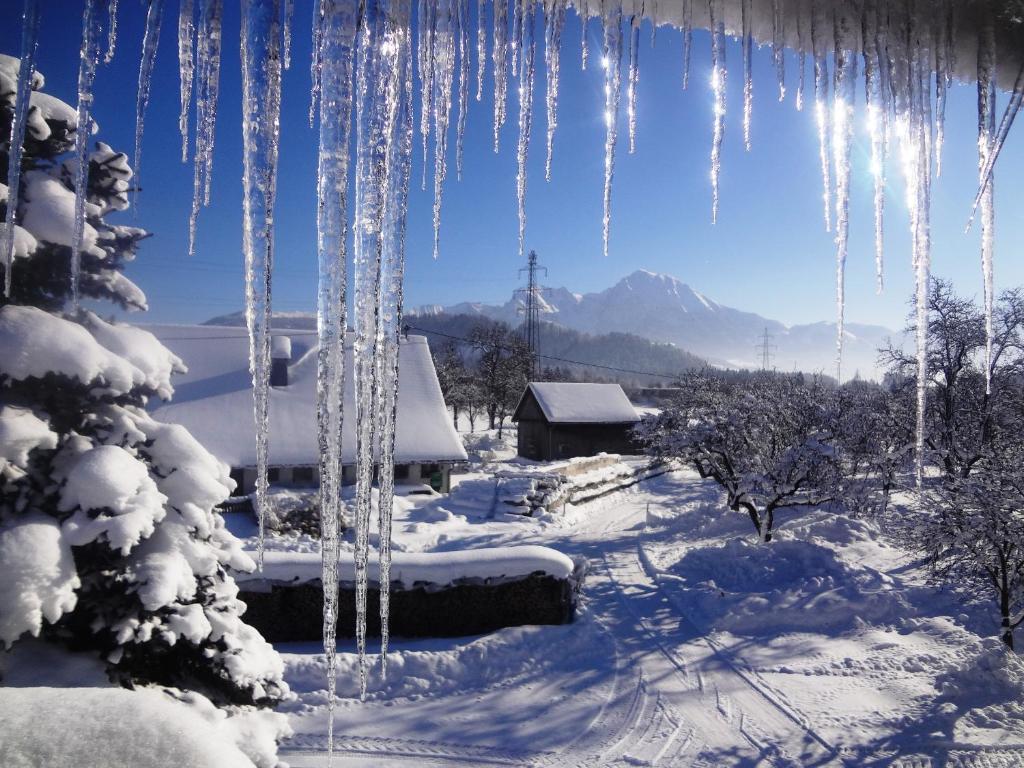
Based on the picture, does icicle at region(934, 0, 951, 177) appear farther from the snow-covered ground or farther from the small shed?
the small shed

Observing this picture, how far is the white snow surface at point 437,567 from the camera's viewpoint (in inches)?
422

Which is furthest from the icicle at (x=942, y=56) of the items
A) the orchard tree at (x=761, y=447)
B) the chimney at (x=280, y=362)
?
the chimney at (x=280, y=362)

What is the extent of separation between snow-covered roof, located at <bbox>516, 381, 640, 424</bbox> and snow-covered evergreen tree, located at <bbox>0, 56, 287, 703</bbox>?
29.3 metres

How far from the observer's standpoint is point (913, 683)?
8.86 metres

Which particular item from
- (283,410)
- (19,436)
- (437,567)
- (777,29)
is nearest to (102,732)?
(777,29)

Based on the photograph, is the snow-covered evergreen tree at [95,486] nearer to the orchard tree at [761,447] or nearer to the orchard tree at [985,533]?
the orchard tree at [985,533]

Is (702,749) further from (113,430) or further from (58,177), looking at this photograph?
(58,177)

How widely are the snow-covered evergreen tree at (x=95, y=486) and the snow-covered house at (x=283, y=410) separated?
473 inches

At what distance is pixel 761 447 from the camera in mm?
18766

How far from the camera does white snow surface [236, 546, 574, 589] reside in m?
10.7

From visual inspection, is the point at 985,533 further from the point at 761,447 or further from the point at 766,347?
the point at 766,347

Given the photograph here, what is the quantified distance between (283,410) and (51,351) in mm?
16363

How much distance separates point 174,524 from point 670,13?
17.7 ft

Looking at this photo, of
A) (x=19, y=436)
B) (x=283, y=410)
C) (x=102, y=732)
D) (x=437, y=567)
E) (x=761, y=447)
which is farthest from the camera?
(x=283, y=410)
